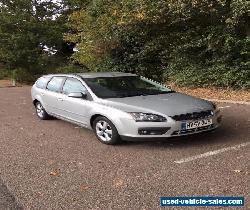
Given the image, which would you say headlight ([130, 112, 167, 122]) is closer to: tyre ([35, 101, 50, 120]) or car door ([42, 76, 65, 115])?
car door ([42, 76, 65, 115])

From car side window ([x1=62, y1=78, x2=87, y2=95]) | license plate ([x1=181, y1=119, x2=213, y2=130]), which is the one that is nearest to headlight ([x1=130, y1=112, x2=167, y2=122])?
license plate ([x1=181, y1=119, x2=213, y2=130])

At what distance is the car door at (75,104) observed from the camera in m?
7.34

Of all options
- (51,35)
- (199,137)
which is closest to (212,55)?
(199,137)

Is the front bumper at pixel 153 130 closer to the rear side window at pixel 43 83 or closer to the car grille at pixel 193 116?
the car grille at pixel 193 116

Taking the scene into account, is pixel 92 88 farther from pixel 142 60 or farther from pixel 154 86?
pixel 142 60

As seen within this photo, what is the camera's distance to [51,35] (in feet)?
80.3

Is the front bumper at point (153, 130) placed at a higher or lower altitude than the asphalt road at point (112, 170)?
higher

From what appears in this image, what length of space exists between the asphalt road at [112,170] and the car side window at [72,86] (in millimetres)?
856

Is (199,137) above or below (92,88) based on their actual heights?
below

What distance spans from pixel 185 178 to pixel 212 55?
34.0 ft

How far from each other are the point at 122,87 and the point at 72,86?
3.58 feet

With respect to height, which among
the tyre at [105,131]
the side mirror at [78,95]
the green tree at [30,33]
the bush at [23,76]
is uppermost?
the green tree at [30,33]

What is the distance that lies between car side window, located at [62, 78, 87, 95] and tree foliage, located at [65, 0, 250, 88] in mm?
5659

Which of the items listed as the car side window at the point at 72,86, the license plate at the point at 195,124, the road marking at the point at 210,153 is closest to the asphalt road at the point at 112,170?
the road marking at the point at 210,153
